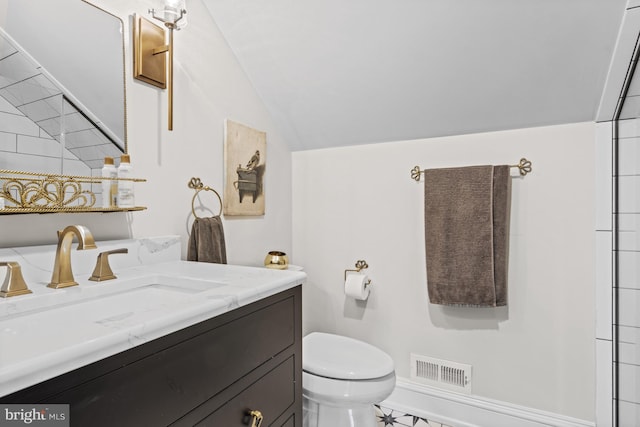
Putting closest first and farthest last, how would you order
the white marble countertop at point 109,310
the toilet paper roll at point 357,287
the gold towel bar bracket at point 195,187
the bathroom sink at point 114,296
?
the white marble countertop at point 109,310 < the bathroom sink at point 114,296 < the gold towel bar bracket at point 195,187 < the toilet paper roll at point 357,287

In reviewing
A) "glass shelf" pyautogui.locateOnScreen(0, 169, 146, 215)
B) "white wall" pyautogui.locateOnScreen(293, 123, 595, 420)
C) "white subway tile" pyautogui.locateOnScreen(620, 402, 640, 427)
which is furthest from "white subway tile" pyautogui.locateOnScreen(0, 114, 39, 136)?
"white subway tile" pyautogui.locateOnScreen(620, 402, 640, 427)

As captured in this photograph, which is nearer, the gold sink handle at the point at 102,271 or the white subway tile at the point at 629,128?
the gold sink handle at the point at 102,271

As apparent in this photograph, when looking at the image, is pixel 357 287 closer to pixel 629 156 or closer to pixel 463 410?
pixel 463 410

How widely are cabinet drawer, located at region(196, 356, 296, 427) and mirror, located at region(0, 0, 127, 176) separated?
801mm

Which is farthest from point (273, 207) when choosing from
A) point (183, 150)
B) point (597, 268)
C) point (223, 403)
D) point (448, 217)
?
point (597, 268)

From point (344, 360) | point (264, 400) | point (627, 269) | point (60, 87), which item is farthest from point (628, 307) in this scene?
point (60, 87)

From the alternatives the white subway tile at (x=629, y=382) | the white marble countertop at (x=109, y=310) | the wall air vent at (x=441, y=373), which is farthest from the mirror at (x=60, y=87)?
the white subway tile at (x=629, y=382)

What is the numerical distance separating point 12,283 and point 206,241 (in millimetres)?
717

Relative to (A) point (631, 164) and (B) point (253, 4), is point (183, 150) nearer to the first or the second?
(B) point (253, 4)

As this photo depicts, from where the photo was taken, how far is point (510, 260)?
69.0 inches

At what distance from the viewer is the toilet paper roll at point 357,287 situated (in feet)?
6.54

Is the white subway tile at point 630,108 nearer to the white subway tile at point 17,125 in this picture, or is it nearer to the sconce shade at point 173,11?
the sconce shade at point 173,11

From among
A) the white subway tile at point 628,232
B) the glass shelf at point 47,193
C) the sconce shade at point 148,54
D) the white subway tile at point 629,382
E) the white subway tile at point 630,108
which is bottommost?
the white subway tile at point 629,382

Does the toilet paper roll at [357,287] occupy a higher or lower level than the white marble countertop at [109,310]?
lower
